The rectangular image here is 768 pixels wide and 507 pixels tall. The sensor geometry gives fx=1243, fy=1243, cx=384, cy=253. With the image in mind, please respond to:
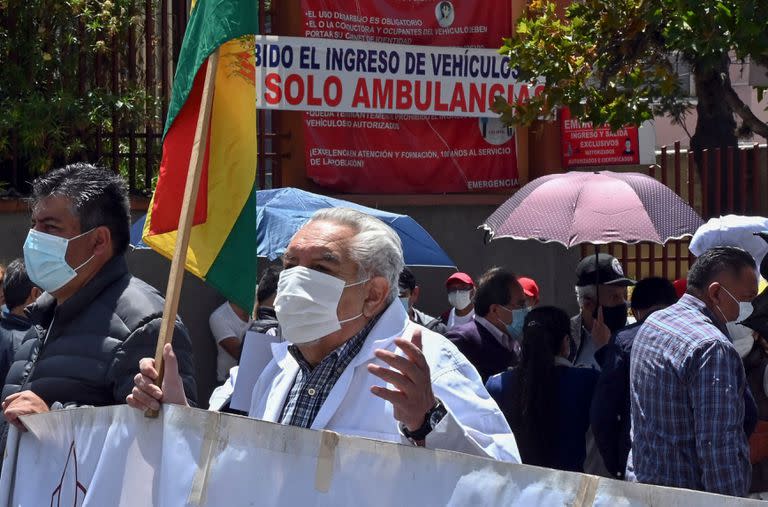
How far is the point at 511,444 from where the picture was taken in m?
2.90

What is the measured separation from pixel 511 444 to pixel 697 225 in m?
5.35

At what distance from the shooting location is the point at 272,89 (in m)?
10.6

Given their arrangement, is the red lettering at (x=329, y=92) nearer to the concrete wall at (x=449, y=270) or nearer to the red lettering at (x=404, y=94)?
the red lettering at (x=404, y=94)

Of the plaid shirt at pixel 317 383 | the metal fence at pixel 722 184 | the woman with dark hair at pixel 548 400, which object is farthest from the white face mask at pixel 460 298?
the plaid shirt at pixel 317 383

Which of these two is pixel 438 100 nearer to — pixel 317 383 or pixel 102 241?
pixel 102 241

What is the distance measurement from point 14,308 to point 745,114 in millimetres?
4813

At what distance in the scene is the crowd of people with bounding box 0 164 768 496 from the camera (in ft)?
9.84

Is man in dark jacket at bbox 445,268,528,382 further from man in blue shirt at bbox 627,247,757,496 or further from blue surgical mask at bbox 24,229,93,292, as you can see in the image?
blue surgical mask at bbox 24,229,93,292

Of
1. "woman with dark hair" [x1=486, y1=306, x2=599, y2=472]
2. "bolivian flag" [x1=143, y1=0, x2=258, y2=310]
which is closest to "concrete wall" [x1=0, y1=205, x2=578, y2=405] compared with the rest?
"woman with dark hair" [x1=486, y1=306, x2=599, y2=472]

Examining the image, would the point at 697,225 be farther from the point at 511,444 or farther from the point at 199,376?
the point at 511,444

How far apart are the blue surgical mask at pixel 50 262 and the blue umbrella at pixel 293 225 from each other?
3682 millimetres

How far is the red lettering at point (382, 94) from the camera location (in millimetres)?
10953

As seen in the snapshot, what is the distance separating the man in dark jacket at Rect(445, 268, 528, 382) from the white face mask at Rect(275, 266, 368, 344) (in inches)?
148

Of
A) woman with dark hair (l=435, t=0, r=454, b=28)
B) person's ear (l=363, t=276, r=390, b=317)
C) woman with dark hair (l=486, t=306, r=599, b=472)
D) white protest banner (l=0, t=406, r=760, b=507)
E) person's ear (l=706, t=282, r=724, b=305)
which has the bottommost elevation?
woman with dark hair (l=486, t=306, r=599, b=472)
